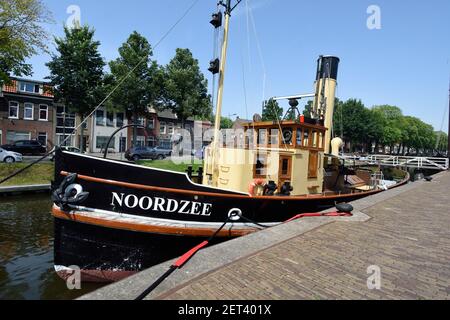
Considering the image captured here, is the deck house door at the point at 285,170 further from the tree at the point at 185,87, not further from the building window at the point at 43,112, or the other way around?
the building window at the point at 43,112

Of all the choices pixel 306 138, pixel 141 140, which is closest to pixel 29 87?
pixel 141 140

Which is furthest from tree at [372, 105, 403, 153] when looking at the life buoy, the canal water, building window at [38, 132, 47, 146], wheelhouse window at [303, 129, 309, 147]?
the canal water

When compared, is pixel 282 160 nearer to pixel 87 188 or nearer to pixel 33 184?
pixel 87 188

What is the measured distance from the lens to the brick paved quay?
3697 mm

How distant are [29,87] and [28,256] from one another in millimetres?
34635

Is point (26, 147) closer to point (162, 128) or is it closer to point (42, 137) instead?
point (42, 137)

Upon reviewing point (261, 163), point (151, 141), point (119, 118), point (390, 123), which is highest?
point (390, 123)

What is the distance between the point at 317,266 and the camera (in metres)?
4.53

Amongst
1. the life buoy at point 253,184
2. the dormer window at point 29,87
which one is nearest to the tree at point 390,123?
the dormer window at point 29,87

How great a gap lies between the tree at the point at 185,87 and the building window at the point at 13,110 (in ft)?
58.2

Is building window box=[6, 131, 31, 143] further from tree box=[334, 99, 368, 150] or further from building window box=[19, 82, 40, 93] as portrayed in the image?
tree box=[334, 99, 368, 150]

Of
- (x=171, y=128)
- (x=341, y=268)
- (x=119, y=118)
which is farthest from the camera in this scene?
(x=171, y=128)

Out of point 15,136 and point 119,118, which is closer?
point 15,136

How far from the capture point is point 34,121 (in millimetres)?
35750
